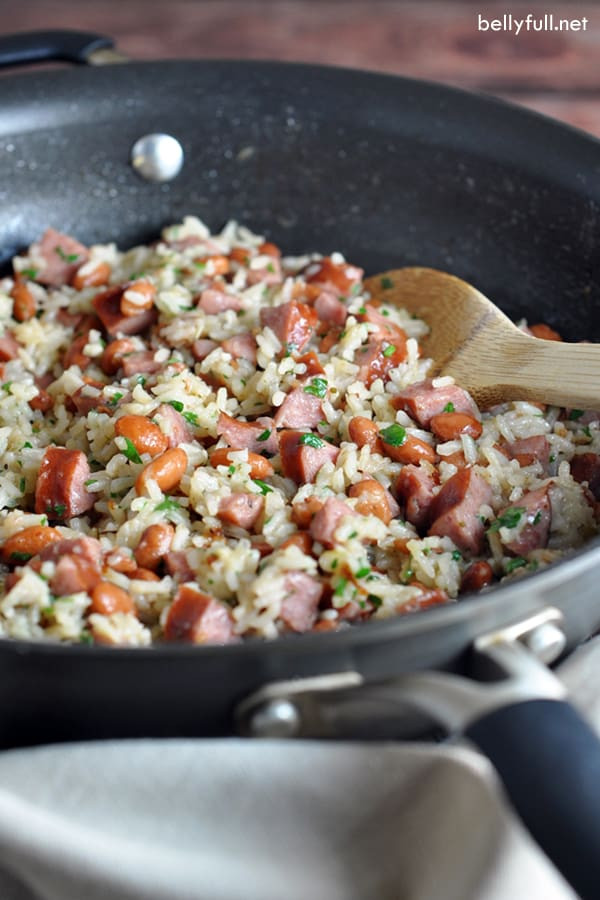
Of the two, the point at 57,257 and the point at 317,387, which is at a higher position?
the point at 57,257

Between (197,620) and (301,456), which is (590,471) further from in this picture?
(197,620)

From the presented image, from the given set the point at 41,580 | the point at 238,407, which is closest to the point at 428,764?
the point at 41,580

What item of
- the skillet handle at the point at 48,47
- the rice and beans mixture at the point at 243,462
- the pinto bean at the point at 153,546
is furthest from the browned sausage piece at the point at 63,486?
the skillet handle at the point at 48,47

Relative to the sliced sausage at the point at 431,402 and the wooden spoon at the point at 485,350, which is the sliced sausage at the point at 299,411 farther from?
the wooden spoon at the point at 485,350

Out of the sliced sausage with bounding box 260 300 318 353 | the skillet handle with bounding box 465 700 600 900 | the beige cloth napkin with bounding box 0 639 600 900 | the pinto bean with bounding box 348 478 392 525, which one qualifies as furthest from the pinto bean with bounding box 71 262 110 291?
the skillet handle with bounding box 465 700 600 900

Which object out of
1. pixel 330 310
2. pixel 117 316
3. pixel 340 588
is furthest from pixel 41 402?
pixel 340 588

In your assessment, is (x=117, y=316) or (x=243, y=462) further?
(x=117, y=316)

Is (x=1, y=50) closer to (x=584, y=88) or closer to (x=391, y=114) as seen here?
(x=391, y=114)
